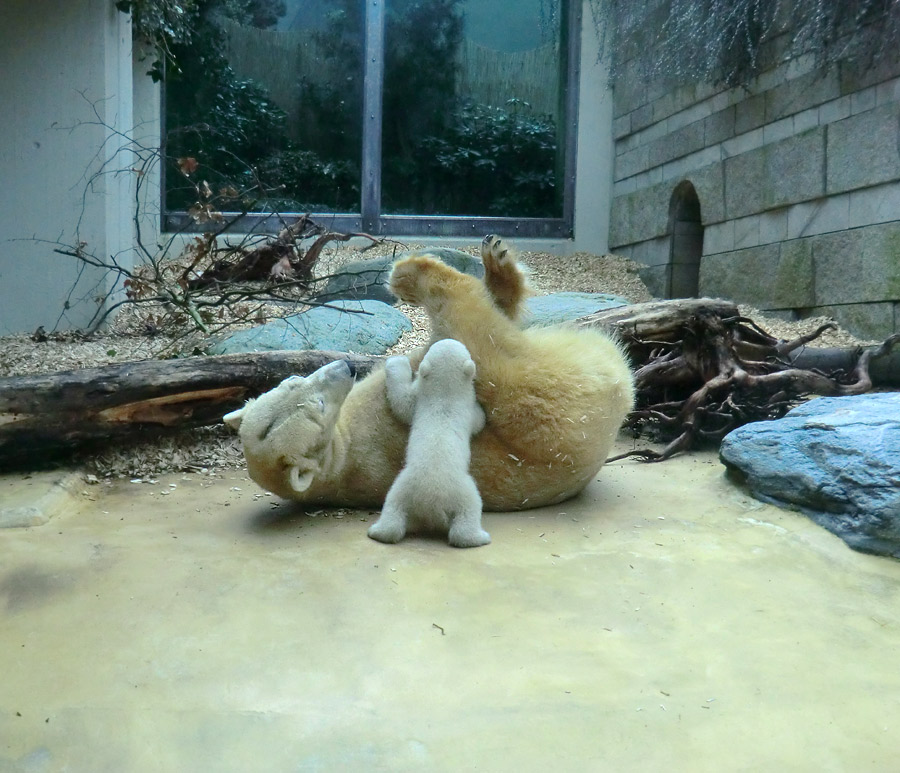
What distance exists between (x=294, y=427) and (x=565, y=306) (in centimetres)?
361

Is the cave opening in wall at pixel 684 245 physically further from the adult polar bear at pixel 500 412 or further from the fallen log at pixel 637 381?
the adult polar bear at pixel 500 412

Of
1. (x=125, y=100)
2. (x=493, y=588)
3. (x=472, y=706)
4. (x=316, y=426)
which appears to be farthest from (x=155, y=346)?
(x=472, y=706)

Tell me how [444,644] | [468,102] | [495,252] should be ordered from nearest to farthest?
[444,644] → [495,252] → [468,102]

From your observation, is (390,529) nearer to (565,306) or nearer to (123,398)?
(123,398)

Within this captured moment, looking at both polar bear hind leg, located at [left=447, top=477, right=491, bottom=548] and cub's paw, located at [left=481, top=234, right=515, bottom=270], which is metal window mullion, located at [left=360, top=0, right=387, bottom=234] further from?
polar bear hind leg, located at [left=447, top=477, right=491, bottom=548]

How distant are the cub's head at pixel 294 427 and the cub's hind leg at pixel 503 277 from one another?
73 centimetres

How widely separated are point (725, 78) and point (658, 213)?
6.39 feet

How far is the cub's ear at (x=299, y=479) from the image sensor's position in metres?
3.01

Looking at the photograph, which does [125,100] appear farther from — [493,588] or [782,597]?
[782,597]

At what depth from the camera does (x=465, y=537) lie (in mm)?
2910

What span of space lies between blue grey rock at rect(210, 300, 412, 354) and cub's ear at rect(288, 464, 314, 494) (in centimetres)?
233

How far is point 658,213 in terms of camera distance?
29.9 ft

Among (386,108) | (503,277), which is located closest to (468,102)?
(386,108)

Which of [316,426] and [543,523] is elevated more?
[316,426]
